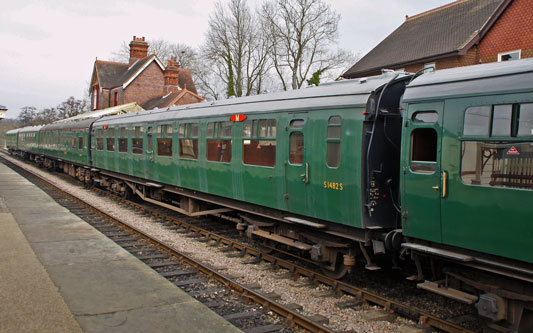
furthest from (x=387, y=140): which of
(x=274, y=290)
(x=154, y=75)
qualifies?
(x=154, y=75)

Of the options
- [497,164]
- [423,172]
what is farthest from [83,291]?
[497,164]

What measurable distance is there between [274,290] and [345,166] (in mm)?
2258

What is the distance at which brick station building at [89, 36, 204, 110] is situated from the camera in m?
39.4

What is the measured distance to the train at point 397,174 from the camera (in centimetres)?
467

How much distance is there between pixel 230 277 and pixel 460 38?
1976 centimetres

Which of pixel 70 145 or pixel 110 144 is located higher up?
pixel 110 144

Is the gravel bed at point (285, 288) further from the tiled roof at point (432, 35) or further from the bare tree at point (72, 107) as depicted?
the bare tree at point (72, 107)

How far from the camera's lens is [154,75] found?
43750 millimetres

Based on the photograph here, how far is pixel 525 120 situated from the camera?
451 centimetres

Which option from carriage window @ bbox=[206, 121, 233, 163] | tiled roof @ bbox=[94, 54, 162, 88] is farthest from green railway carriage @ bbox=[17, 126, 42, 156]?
carriage window @ bbox=[206, 121, 233, 163]

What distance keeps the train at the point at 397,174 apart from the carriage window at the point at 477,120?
0.04ft

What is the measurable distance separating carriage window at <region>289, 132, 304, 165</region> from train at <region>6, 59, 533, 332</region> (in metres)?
0.03

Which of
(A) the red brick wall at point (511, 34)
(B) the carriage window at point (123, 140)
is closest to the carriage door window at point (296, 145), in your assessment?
(B) the carriage window at point (123, 140)

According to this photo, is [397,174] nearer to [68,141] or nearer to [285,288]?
Answer: [285,288]
